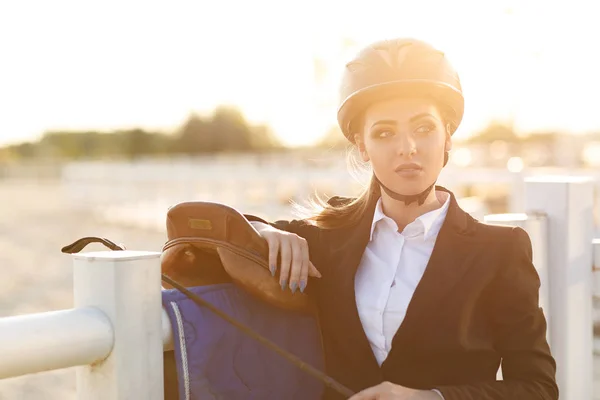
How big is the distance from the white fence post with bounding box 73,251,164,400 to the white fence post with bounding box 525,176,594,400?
5.76 ft

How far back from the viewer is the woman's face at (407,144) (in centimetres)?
217

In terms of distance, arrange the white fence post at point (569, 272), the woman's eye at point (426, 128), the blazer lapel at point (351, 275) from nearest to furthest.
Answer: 1. the blazer lapel at point (351, 275)
2. the woman's eye at point (426, 128)
3. the white fence post at point (569, 272)

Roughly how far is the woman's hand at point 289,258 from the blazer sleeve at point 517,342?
0.43 m

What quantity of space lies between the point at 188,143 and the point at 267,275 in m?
47.3

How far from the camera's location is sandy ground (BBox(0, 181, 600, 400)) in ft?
17.2

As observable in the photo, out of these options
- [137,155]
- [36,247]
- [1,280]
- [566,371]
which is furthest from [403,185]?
[137,155]

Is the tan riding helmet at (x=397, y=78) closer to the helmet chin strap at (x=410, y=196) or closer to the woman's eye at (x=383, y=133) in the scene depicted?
the woman's eye at (x=383, y=133)

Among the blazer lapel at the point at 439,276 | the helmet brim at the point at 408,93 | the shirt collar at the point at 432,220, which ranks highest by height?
the helmet brim at the point at 408,93

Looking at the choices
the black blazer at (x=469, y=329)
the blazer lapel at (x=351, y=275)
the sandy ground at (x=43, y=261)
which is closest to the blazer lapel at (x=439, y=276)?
the black blazer at (x=469, y=329)

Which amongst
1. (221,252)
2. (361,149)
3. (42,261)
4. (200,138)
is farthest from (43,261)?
(200,138)

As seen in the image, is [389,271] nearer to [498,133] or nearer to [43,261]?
[43,261]

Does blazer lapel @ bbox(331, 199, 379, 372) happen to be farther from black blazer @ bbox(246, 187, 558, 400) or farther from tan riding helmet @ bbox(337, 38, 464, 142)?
tan riding helmet @ bbox(337, 38, 464, 142)

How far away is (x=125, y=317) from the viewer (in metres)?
1.62

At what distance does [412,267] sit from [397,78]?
1.74 ft
